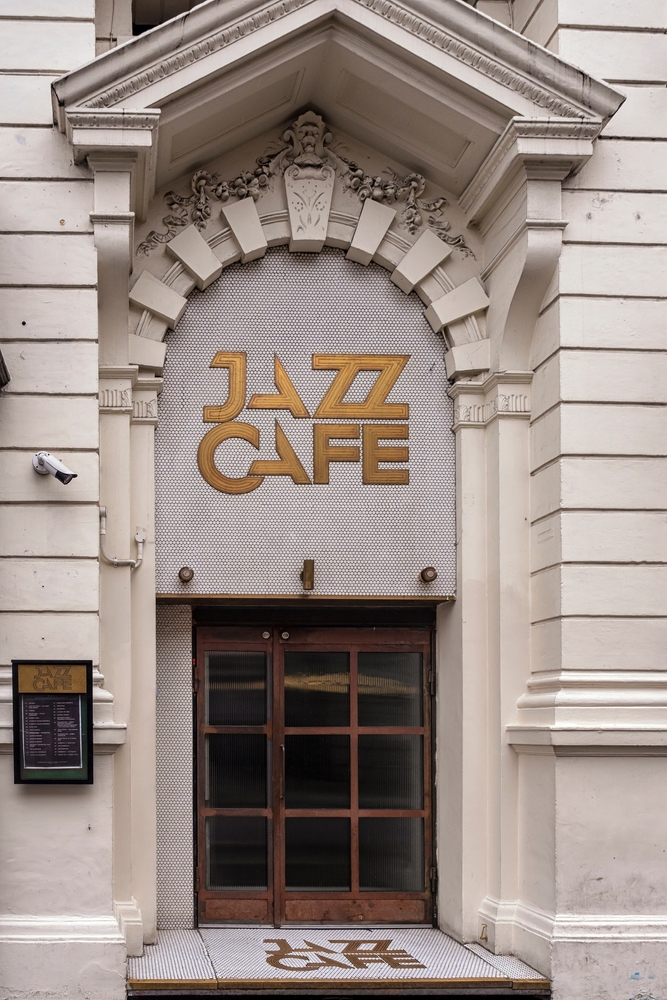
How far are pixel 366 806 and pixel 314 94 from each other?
604 cm

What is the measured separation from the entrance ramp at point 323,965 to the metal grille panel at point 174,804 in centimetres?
23

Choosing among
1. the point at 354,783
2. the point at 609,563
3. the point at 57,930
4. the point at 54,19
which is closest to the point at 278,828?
the point at 354,783

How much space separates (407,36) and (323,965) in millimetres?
7001

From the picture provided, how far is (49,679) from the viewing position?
357 inches

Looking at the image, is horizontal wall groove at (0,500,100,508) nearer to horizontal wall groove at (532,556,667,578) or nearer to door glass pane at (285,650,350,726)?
door glass pane at (285,650,350,726)

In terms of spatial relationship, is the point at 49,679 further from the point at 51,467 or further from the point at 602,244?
the point at 602,244

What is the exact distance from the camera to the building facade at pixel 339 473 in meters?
9.22

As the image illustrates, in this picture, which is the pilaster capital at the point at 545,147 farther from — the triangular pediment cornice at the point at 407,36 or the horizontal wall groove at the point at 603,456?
the horizontal wall groove at the point at 603,456

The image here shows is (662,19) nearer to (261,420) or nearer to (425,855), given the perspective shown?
(261,420)

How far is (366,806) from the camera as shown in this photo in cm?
1081

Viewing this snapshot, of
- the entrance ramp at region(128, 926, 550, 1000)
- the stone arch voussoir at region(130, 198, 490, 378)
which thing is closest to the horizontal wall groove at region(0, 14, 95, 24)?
the stone arch voussoir at region(130, 198, 490, 378)

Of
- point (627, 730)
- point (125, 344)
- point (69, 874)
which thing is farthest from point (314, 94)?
point (69, 874)

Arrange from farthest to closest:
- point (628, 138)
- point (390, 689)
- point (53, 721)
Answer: point (390, 689)
point (628, 138)
point (53, 721)

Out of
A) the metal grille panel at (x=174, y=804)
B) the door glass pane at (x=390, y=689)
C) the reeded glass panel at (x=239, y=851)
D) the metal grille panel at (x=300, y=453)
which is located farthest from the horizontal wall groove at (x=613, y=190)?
the reeded glass panel at (x=239, y=851)
